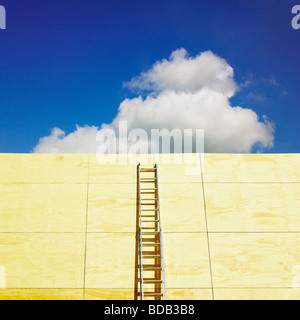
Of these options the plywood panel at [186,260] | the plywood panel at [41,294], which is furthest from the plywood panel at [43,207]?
the plywood panel at [186,260]

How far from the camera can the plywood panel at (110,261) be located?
7.29m

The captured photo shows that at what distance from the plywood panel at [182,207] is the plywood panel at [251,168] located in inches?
23.5

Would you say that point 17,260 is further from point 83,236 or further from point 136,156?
point 136,156

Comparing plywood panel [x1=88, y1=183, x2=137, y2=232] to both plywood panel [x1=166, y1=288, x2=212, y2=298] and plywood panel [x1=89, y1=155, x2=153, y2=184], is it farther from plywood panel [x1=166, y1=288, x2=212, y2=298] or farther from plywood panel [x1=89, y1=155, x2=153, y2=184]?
plywood panel [x1=166, y1=288, x2=212, y2=298]

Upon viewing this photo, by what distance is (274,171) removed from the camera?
336 inches

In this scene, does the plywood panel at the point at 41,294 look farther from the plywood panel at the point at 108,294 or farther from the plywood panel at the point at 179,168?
the plywood panel at the point at 179,168

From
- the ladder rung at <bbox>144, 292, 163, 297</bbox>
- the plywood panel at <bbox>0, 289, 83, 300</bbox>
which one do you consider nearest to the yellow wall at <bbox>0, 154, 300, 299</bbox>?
the plywood panel at <bbox>0, 289, 83, 300</bbox>

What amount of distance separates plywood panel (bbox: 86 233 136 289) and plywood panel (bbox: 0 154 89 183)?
171 centimetres

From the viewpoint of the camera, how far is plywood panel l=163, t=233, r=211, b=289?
734 cm

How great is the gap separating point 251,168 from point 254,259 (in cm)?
244

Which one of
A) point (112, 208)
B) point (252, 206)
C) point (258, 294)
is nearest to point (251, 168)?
point (252, 206)

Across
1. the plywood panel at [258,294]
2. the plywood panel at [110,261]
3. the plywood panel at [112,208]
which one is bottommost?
the plywood panel at [258,294]

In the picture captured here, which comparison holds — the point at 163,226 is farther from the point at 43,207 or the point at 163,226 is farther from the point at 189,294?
the point at 43,207

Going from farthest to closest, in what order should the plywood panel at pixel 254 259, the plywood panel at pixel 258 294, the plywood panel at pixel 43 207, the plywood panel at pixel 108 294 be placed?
1. the plywood panel at pixel 43 207
2. the plywood panel at pixel 254 259
3. the plywood panel at pixel 258 294
4. the plywood panel at pixel 108 294
